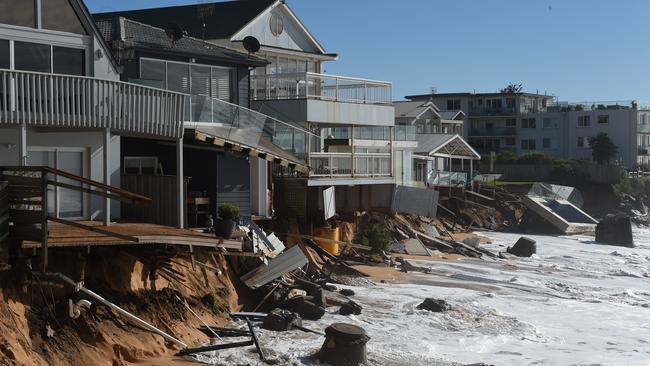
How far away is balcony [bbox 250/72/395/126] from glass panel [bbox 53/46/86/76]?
945 centimetres

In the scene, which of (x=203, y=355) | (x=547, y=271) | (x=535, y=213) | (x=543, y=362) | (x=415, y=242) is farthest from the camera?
(x=535, y=213)

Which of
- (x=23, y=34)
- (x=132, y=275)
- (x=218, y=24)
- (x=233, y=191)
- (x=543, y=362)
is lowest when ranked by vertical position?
(x=543, y=362)

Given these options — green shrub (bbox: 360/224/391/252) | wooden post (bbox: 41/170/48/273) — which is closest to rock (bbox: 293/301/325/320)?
wooden post (bbox: 41/170/48/273)

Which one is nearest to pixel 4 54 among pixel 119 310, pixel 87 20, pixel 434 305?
pixel 87 20

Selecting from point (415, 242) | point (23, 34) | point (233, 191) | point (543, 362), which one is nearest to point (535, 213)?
point (415, 242)

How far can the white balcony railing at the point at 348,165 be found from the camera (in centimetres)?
3295

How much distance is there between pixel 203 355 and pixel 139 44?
12.0m

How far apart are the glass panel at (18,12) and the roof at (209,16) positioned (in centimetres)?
1618

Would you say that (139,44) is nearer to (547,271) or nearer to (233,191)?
(233,191)

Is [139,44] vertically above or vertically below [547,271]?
above

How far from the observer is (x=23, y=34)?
2192cm

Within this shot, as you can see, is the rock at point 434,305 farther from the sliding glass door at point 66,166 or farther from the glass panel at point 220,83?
the glass panel at point 220,83

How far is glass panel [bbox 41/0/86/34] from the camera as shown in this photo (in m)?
22.4

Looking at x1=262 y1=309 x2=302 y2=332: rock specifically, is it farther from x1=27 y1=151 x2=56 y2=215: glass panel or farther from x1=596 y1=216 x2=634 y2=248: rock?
x1=596 y1=216 x2=634 y2=248: rock
